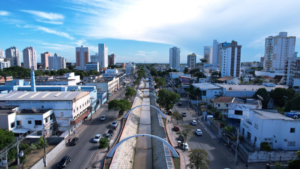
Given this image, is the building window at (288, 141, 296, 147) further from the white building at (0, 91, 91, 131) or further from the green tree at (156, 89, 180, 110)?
the white building at (0, 91, 91, 131)

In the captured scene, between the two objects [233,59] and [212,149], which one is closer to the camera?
[212,149]

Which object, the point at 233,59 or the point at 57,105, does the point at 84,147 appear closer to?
the point at 57,105

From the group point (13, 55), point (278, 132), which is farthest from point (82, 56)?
point (278, 132)

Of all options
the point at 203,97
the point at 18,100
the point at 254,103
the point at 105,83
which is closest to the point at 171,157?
the point at 254,103

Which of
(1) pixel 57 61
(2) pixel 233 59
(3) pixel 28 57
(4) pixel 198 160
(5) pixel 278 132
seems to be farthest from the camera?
(1) pixel 57 61

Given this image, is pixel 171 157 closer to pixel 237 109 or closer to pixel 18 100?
pixel 237 109

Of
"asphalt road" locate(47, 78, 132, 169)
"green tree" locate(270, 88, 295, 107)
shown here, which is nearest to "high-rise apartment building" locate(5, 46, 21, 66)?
"asphalt road" locate(47, 78, 132, 169)

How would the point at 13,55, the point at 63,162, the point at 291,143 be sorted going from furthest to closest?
the point at 13,55
the point at 291,143
the point at 63,162
